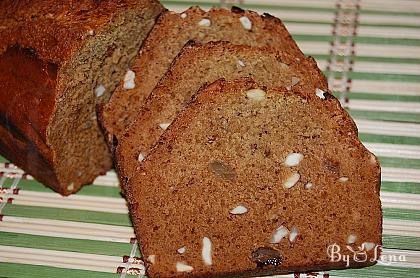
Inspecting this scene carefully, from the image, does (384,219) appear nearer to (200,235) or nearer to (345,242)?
(345,242)

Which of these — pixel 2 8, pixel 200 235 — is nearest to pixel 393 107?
pixel 200 235

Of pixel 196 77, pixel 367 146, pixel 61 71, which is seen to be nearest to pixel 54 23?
pixel 61 71

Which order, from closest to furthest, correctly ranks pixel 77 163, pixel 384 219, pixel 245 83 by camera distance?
pixel 245 83
pixel 384 219
pixel 77 163

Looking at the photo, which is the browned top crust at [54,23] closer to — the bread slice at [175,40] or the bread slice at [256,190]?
the bread slice at [175,40]

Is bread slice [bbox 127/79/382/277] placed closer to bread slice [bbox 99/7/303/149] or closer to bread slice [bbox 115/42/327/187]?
bread slice [bbox 115/42/327/187]

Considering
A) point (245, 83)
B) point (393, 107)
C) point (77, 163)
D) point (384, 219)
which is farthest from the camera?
point (393, 107)

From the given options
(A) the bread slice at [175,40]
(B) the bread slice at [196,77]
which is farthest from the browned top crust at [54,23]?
(B) the bread slice at [196,77]
